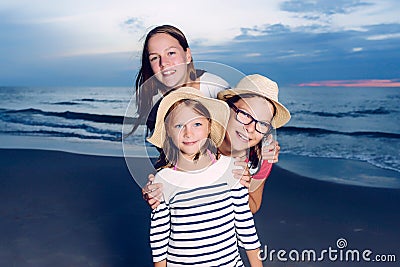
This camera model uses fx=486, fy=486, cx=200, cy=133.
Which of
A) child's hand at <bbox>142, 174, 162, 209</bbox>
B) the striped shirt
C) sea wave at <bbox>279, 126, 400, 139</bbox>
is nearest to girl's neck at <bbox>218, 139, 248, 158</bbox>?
the striped shirt

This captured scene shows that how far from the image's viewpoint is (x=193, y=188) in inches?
86.4

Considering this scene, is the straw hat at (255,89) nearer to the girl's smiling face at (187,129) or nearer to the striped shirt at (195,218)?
the girl's smiling face at (187,129)

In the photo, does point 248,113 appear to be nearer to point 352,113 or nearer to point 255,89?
point 255,89

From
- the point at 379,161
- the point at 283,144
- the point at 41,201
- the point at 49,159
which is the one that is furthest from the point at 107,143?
the point at 379,161

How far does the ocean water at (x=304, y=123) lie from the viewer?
28.4ft

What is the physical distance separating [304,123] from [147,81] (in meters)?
9.68

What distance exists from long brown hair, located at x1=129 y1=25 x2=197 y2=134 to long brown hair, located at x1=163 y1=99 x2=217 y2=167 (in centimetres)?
29

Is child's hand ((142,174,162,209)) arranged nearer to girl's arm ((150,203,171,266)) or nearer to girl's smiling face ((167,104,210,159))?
girl's arm ((150,203,171,266))

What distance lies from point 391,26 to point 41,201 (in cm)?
1162

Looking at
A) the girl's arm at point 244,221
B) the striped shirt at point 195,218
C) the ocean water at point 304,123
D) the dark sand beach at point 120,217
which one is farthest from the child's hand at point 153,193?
the ocean water at point 304,123

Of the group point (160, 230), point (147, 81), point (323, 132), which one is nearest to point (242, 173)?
point (160, 230)

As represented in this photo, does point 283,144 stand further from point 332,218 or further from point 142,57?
point 142,57

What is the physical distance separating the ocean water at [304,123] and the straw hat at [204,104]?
5.26 meters

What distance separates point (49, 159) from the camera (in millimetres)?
6816
